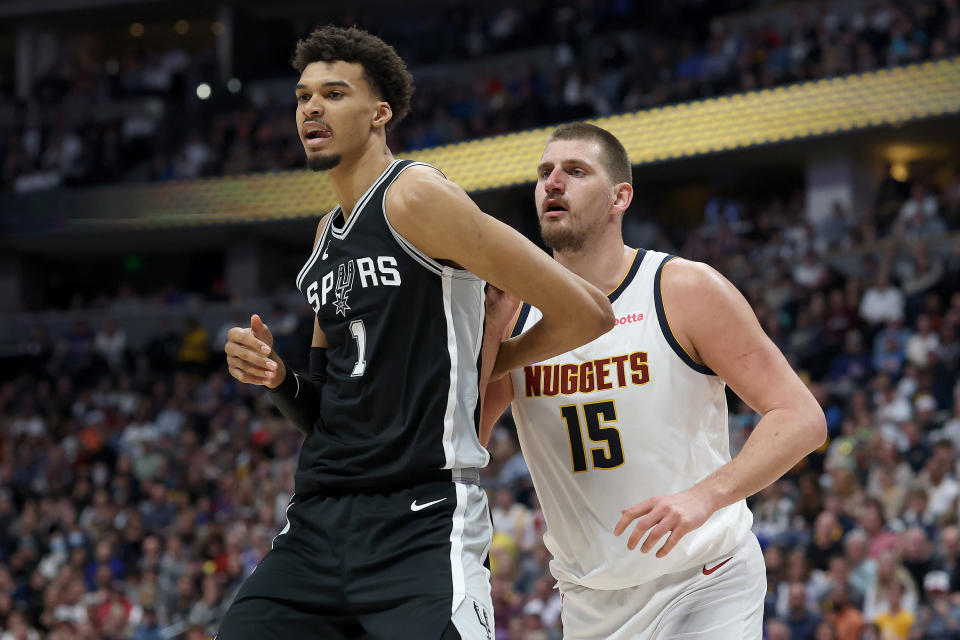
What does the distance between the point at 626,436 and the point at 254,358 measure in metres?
1.34

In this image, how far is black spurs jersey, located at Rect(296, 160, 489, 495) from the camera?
3334 mm

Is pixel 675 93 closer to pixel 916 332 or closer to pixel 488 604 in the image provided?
pixel 916 332

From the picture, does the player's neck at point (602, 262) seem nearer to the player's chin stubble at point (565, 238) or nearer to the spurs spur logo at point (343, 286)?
the player's chin stubble at point (565, 238)

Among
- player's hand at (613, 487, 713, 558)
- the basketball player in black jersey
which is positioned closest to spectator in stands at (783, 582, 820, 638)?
player's hand at (613, 487, 713, 558)

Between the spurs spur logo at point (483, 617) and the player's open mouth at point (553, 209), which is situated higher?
the player's open mouth at point (553, 209)

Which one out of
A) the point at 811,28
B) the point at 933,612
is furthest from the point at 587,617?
the point at 811,28

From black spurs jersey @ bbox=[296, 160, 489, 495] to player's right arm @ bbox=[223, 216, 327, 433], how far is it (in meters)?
0.20

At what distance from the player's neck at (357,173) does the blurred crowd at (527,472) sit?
6.93 metres

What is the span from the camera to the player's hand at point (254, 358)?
143 inches

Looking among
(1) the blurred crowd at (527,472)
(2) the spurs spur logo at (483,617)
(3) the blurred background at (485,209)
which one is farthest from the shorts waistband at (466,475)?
(3) the blurred background at (485,209)

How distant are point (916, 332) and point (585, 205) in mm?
10564

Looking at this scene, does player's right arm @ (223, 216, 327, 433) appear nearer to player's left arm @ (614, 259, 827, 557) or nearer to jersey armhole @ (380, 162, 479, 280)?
jersey armhole @ (380, 162, 479, 280)

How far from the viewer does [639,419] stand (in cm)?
415

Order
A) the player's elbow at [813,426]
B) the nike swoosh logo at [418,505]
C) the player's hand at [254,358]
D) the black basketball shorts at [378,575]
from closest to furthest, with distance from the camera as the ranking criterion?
the black basketball shorts at [378,575] → the nike swoosh logo at [418,505] → the player's hand at [254,358] → the player's elbow at [813,426]
